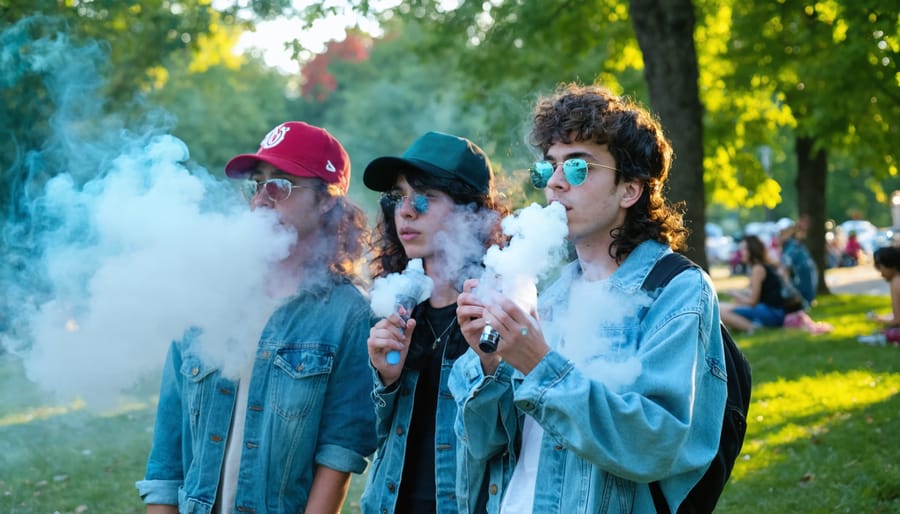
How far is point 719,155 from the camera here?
52.4ft

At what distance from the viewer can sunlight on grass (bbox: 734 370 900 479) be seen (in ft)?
23.0

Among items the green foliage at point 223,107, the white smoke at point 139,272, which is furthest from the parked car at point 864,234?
the white smoke at point 139,272

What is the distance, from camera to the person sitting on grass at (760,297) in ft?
47.5

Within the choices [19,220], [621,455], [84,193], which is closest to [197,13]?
[19,220]

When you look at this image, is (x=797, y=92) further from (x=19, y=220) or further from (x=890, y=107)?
(x=19, y=220)

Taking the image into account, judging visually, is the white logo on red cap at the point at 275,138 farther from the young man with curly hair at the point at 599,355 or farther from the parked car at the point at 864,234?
the parked car at the point at 864,234

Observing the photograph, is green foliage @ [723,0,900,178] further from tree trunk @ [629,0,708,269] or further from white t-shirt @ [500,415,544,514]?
white t-shirt @ [500,415,544,514]

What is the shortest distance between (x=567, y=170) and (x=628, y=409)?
780mm

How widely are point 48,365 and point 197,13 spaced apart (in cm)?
967

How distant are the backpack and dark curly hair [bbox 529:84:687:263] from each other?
16 cm

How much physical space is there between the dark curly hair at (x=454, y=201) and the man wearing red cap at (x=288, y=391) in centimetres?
15

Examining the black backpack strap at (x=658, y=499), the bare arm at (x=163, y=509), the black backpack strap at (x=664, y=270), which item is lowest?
the bare arm at (x=163, y=509)

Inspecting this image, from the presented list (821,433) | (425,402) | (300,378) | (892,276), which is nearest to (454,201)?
(425,402)

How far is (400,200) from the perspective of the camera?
341 centimetres
